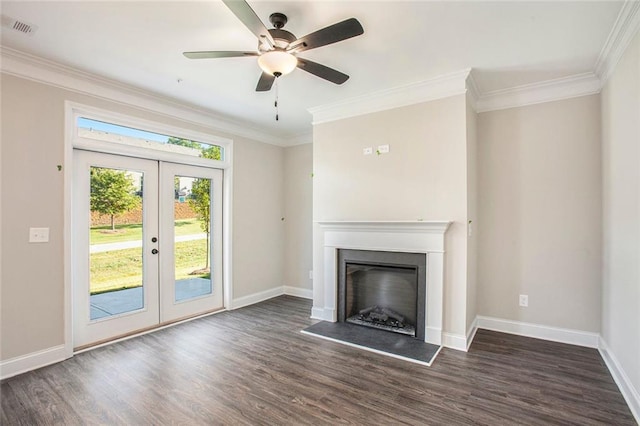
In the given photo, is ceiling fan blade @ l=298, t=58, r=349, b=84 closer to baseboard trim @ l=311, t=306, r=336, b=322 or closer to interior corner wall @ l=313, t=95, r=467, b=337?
interior corner wall @ l=313, t=95, r=467, b=337

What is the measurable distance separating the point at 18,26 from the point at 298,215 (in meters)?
3.86

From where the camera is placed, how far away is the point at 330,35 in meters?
1.92

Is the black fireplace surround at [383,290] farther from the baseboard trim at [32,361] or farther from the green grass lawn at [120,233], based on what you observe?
the baseboard trim at [32,361]

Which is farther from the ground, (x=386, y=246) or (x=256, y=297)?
(x=386, y=246)

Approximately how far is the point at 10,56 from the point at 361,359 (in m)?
4.08

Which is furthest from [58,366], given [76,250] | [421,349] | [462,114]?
[462,114]

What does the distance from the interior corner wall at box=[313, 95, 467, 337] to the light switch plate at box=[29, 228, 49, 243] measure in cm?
282

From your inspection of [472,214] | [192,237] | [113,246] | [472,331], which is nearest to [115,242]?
[113,246]

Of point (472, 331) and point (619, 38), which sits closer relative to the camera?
point (619, 38)

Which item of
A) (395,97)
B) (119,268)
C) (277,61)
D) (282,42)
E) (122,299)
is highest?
(395,97)

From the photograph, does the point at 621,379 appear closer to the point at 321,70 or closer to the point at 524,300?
the point at 524,300

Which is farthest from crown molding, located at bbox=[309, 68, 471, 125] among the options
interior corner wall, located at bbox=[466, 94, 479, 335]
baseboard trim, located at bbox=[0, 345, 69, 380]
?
baseboard trim, located at bbox=[0, 345, 69, 380]

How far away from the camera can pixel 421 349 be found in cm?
308

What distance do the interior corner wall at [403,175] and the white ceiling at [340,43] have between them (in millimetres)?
456
